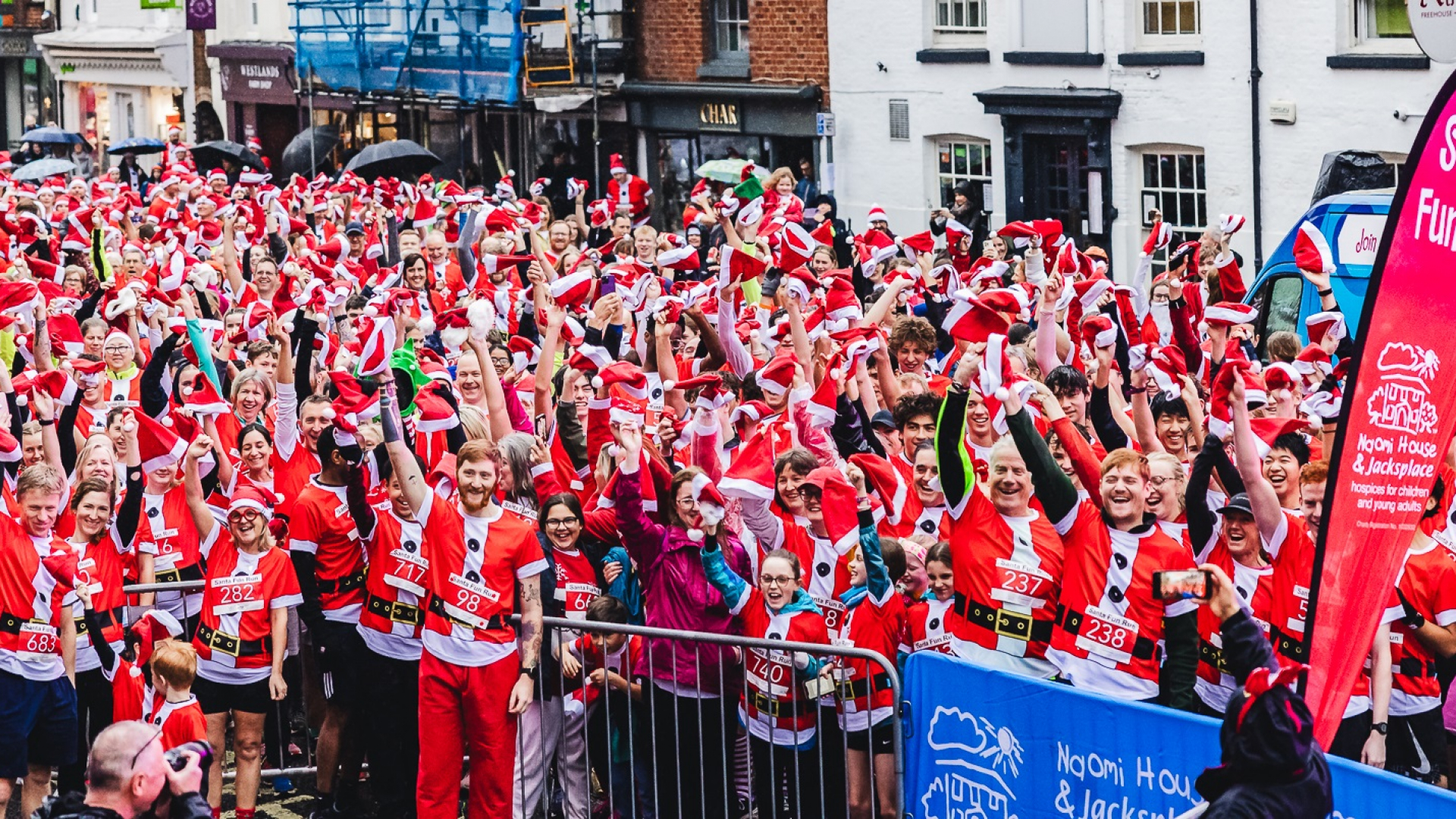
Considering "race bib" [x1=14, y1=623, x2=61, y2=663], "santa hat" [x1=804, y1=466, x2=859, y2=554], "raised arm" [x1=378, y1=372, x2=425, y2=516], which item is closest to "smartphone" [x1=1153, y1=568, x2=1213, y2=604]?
"santa hat" [x1=804, y1=466, x2=859, y2=554]

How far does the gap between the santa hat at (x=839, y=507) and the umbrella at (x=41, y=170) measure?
2053 centimetres

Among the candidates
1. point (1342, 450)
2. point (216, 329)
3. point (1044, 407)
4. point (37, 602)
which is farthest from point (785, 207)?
point (1342, 450)

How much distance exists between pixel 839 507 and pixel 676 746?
109cm

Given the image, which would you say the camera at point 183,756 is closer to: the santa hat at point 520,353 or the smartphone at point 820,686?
the smartphone at point 820,686

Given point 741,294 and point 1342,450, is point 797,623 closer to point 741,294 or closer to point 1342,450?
point 1342,450

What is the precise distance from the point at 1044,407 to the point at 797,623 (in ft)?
4.18

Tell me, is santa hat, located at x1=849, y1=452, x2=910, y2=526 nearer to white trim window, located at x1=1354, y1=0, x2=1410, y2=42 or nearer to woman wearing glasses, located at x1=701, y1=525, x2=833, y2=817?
woman wearing glasses, located at x1=701, y1=525, x2=833, y2=817

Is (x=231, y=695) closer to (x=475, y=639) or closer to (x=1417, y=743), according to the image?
(x=475, y=639)

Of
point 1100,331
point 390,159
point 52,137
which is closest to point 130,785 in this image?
point 1100,331

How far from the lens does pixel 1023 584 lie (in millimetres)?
7227

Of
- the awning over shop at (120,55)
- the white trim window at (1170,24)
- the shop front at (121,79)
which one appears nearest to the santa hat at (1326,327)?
the white trim window at (1170,24)

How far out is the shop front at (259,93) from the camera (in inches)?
1421

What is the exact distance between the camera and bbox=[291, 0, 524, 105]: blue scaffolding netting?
28.0 metres

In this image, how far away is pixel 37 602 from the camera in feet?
25.7
